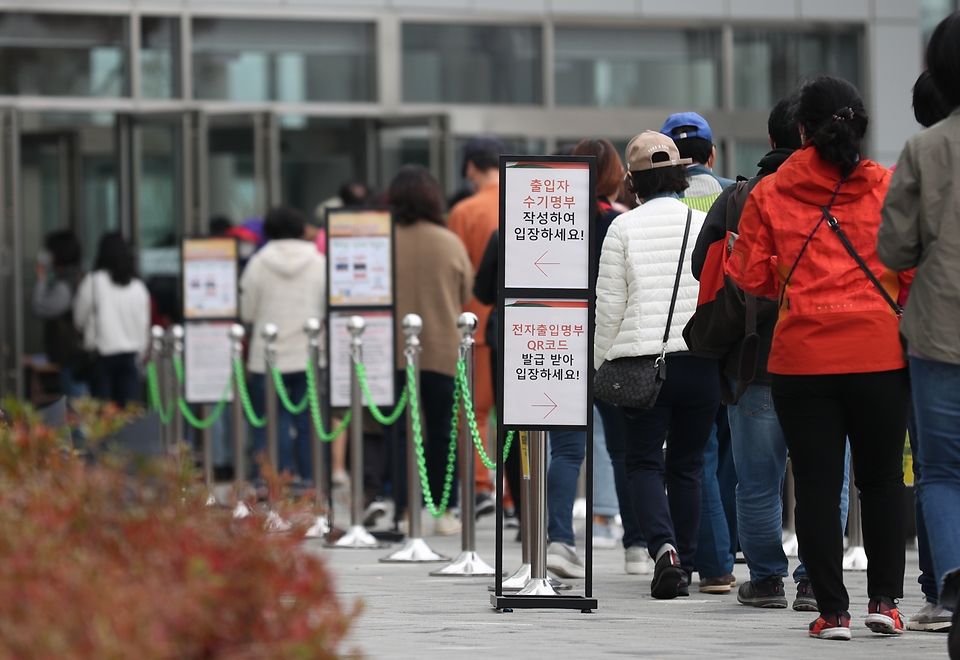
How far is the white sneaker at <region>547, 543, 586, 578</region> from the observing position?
23.6 feet

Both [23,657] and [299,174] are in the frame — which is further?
[299,174]

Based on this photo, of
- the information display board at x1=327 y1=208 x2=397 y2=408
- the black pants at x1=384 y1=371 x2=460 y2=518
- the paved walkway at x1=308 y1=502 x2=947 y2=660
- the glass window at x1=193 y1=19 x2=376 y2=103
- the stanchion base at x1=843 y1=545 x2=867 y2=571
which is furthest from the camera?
the glass window at x1=193 y1=19 x2=376 y2=103

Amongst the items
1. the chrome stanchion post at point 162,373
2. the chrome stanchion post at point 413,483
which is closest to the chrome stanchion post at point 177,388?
the chrome stanchion post at point 162,373

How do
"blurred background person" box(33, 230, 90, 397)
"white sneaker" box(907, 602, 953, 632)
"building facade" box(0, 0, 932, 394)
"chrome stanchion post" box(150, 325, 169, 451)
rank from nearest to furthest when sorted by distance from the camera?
"white sneaker" box(907, 602, 953, 632) < "chrome stanchion post" box(150, 325, 169, 451) < "blurred background person" box(33, 230, 90, 397) < "building facade" box(0, 0, 932, 394)

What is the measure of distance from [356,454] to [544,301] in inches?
134

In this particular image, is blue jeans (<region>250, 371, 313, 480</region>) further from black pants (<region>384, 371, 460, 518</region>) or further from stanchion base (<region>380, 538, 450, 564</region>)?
stanchion base (<region>380, 538, 450, 564</region>)

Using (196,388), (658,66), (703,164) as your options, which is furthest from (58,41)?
(703,164)

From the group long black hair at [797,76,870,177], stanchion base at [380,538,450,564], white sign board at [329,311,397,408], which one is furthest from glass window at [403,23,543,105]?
long black hair at [797,76,870,177]

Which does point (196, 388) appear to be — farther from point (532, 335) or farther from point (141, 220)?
point (532, 335)

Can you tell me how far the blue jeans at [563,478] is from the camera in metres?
7.48

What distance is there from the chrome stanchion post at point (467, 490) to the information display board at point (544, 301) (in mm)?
1650

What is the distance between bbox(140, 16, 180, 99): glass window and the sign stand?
32.2 ft

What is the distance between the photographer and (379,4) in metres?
16.1

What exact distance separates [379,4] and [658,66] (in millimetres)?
2976
